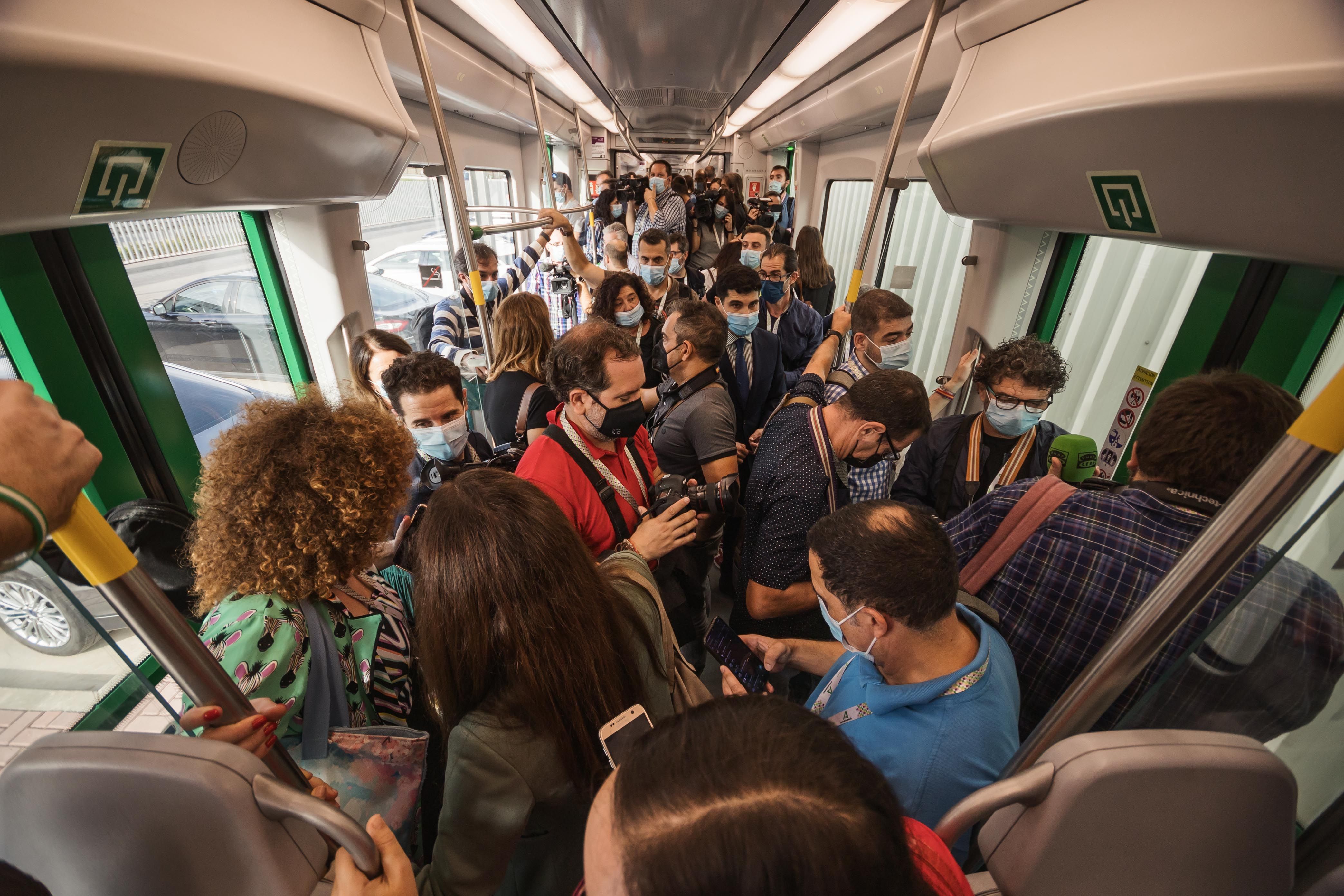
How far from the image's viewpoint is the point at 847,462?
2.17 meters

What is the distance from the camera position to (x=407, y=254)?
17.0ft

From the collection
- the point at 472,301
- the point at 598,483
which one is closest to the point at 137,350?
the point at 598,483

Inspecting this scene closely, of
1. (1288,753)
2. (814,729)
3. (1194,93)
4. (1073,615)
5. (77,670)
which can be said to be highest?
(1194,93)

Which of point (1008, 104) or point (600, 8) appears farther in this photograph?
point (600, 8)

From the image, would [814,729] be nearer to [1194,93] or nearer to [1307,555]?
[1307,555]

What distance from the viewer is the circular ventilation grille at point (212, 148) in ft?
4.66

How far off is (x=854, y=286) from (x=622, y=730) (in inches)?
103

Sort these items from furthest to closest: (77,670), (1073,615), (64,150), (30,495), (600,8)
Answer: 1. (600,8)
2. (1073,615)
3. (64,150)
4. (77,670)
5. (30,495)

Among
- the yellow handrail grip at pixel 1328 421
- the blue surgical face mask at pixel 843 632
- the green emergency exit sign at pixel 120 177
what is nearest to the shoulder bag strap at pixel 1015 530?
the blue surgical face mask at pixel 843 632

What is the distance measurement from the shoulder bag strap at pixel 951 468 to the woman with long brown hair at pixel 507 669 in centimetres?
187

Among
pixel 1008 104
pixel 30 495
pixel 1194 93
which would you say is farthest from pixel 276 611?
pixel 1008 104

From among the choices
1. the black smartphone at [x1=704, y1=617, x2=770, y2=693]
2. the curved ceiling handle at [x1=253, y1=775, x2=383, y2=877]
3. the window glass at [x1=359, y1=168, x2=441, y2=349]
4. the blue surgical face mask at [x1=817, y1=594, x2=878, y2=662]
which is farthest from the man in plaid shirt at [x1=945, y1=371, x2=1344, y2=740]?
the window glass at [x1=359, y1=168, x2=441, y2=349]

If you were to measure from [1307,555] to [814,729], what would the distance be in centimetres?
121

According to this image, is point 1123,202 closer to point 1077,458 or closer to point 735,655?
point 1077,458
